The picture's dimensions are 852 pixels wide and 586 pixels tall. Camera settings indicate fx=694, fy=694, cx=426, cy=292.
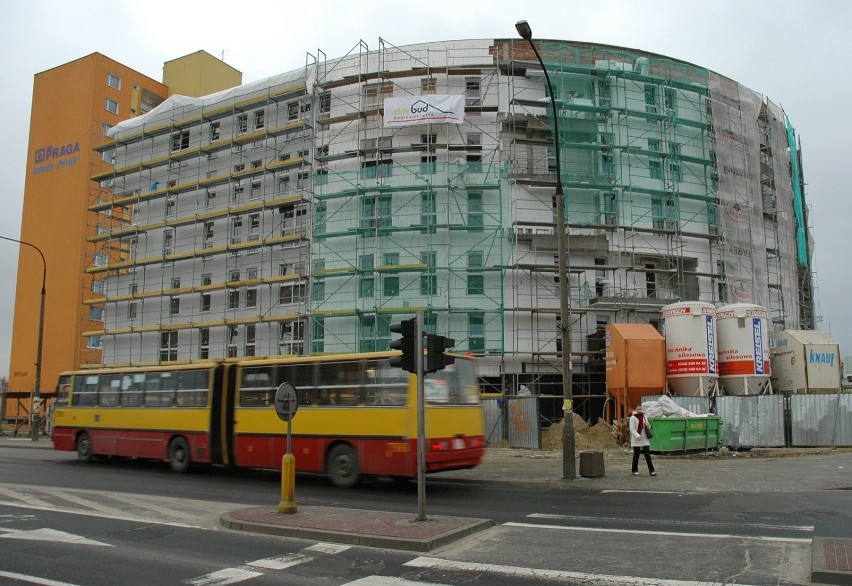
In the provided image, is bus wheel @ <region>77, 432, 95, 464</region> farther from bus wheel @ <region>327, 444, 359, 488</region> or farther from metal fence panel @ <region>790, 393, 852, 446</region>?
metal fence panel @ <region>790, 393, 852, 446</region>

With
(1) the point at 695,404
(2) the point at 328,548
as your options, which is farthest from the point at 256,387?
(1) the point at 695,404

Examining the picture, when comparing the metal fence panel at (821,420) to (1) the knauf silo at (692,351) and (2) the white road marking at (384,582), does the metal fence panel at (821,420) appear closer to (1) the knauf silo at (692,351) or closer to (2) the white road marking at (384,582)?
(1) the knauf silo at (692,351)

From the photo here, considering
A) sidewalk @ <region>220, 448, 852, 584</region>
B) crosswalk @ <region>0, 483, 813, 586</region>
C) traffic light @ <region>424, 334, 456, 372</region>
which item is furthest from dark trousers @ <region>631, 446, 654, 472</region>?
traffic light @ <region>424, 334, 456, 372</region>

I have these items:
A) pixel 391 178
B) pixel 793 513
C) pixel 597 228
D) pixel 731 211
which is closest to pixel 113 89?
pixel 391 178

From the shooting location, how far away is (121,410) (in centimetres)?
1998

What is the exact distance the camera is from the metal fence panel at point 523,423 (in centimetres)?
2606

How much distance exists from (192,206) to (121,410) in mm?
24048

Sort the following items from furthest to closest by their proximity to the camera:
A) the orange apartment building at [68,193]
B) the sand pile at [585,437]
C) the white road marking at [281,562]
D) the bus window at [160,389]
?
1. the orange apartment building at [68,193]
2. the sand pile at [585,437]
3. the bus window at [160,389]
4. the white road marking at [281,562]

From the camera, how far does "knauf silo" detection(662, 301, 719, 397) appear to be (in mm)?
28531

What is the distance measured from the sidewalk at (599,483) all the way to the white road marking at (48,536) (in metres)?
1.89

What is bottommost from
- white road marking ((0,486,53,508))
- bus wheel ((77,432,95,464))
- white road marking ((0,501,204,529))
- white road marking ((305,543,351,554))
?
white road marking ((0,486,53,508))

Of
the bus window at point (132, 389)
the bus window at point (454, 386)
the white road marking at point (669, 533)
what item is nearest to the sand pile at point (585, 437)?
the bus window at point (454, 386)

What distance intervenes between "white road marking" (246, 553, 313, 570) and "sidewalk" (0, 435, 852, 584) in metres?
0.89

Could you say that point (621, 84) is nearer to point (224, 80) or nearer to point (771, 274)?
point (771, 274)
